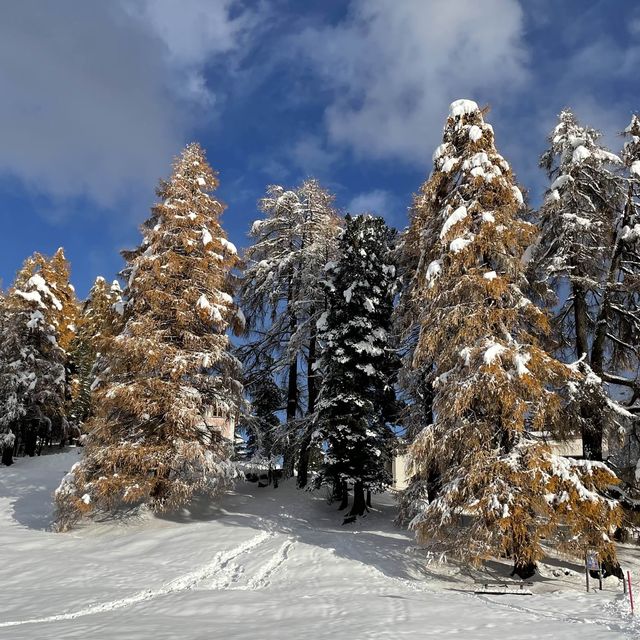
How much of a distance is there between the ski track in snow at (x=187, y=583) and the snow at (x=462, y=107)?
1361 cm

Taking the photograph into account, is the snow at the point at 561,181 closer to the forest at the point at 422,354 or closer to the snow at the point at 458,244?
the forest at the point at 422,354

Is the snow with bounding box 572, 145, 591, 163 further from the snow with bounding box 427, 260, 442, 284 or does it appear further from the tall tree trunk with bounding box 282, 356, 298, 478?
the tall tree trunk with bounding box 282, 356, 298, 478

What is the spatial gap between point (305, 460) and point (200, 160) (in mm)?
13751

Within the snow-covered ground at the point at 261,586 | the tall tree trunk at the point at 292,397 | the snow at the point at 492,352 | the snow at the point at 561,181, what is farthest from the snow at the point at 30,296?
the snow at the point at 561,181

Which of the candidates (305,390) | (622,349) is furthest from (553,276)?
(305,390)

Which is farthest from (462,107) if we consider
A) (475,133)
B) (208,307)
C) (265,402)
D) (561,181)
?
(265,402)

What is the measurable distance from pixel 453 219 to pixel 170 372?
10614mm

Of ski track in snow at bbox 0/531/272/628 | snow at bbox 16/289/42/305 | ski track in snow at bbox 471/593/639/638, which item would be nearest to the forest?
ski track in snow at bbox 471/593/639/638

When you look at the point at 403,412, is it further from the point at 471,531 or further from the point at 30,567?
the point at 30,567

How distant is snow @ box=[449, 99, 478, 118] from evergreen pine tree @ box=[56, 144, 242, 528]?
9867mm

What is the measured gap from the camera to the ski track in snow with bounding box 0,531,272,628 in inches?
388

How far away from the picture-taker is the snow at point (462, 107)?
15.5 meters

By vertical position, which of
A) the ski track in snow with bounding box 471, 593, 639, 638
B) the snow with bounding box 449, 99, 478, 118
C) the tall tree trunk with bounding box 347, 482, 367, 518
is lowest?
the ski track in snow with bounding box 471, 593, 639, 638

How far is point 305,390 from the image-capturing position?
27.8m
